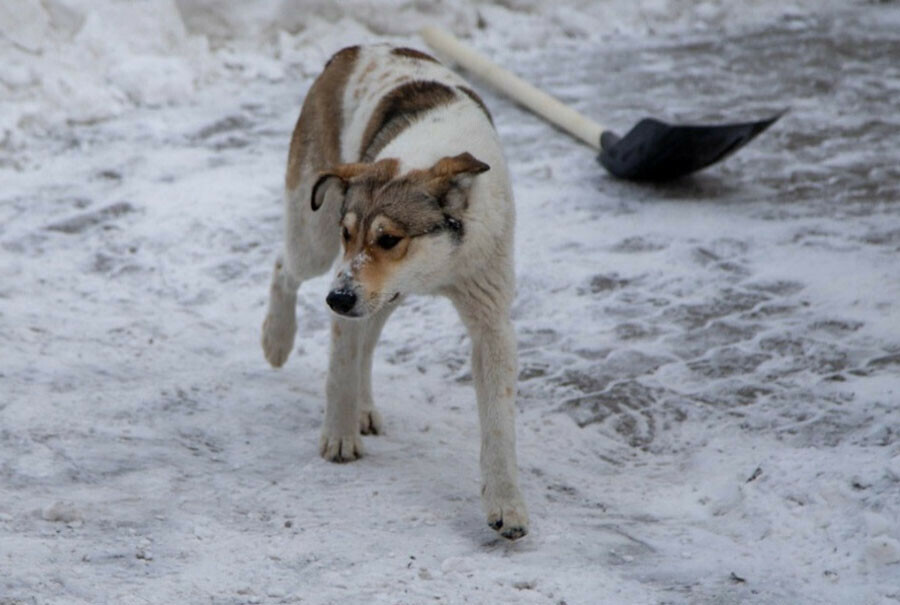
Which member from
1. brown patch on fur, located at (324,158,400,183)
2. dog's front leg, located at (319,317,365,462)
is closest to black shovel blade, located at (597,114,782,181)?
dog's front leg, located at (319,317,365,462)

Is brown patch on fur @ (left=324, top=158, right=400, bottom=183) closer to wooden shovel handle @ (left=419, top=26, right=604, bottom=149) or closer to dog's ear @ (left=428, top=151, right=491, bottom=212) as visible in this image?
dog's ear @ (left=428, top=151, right=491, bottom=212)

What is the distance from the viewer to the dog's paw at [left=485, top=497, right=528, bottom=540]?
4.47 meters

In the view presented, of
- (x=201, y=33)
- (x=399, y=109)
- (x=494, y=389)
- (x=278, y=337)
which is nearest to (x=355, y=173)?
(x=399, y=109)

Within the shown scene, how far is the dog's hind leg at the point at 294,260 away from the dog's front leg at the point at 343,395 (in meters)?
0.39

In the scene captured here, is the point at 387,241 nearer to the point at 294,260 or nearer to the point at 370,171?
the point at 370,171

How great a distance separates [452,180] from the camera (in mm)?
4430

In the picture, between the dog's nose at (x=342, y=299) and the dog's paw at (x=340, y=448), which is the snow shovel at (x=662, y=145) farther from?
the dog's nose at (x=342, y=299)

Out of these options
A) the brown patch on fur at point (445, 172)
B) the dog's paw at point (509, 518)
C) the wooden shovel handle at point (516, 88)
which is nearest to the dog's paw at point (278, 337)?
the brown patch on fur at point (445, 172)

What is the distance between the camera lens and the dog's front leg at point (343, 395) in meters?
5.13

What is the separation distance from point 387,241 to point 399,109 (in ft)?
3.20

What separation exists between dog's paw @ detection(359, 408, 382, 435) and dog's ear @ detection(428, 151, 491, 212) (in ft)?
4.69

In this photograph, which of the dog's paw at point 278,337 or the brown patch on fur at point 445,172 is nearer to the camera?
the brown patch on fur at point 445,172

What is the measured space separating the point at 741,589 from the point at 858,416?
1642 millimetres

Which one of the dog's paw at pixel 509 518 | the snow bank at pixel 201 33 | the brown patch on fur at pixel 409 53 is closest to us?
the dog's paw at pixel 509 518
